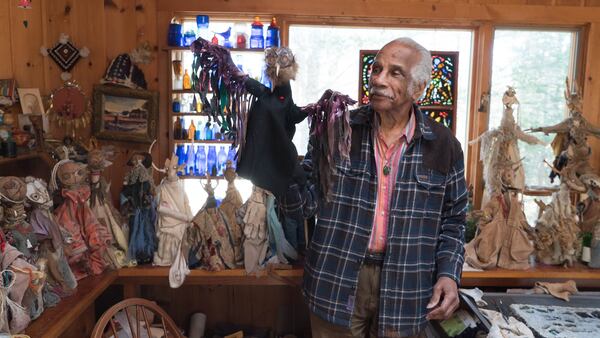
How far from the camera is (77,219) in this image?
1952 mm

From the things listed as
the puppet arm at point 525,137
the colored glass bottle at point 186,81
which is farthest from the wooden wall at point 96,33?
the puppet arm at point 525,137

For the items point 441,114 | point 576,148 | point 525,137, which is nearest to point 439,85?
point 441,114

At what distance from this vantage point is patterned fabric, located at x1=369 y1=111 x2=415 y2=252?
1347mm

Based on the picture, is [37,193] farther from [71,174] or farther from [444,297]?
[444,297]

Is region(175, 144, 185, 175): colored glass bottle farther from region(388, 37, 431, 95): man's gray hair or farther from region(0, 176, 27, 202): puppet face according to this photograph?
region(388, 37, 431, 95): man's gray hair

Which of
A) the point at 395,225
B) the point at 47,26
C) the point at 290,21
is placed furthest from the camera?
the point at 290,21

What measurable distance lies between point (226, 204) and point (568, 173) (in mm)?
1707

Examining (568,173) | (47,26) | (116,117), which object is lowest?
(568,173)

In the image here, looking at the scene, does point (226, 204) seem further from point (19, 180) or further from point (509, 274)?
point (509, 274)

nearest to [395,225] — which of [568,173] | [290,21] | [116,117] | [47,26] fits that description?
[568,173]

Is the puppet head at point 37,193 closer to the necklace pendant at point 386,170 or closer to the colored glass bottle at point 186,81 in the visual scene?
the colored glass bottle at point 186,81

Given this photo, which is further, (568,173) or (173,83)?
(173,83)

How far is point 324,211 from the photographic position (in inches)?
53.9

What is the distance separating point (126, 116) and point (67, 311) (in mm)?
1211
